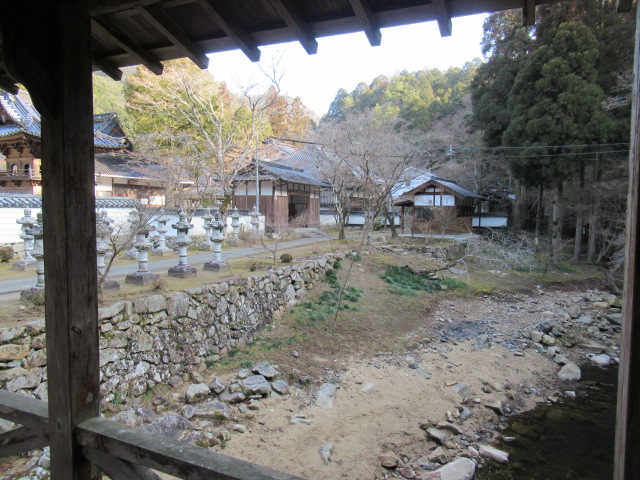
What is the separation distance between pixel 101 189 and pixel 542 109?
840 inches

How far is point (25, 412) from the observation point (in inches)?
79.5

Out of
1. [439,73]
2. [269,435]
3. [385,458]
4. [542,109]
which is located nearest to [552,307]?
[542,109]

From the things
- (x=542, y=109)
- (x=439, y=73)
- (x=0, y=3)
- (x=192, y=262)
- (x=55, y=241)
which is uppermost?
(x=439, y=73)

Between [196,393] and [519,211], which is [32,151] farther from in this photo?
[519,211]

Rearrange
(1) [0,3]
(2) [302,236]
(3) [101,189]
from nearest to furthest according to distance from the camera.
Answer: (1) [0,3]
(2) [302,236]
(3) [101,189]

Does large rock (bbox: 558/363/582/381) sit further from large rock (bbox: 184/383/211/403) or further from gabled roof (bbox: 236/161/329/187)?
gabled roof (bbox: 236/161/329/187)

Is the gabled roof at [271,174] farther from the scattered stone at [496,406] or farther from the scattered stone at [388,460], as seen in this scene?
the scattered stone at [388,460]

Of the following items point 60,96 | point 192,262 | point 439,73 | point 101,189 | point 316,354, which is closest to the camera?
point 60,96

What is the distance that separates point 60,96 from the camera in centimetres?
179

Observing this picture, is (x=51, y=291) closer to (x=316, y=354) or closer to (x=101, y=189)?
(x=316, y=354)

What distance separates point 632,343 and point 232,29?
2.24 m

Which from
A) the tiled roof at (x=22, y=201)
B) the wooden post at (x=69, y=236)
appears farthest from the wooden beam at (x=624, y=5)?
the tiled roof at (x=22, y=201)

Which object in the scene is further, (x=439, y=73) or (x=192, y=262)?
(x=439, y=73)

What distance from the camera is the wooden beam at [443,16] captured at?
1.71 metres
